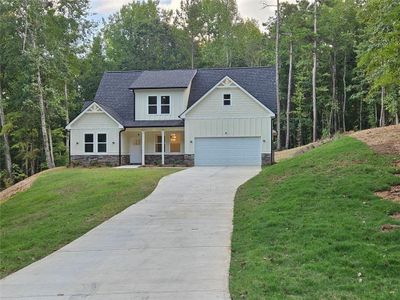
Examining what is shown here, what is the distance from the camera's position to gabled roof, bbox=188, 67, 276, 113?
29406 mm

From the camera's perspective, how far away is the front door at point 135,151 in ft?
96.8

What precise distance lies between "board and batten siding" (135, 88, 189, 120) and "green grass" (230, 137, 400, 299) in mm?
15392

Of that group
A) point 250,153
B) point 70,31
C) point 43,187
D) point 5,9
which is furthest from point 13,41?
point 250,153

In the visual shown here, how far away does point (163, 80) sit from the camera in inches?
1165

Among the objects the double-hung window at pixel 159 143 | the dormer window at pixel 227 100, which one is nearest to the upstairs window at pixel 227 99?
the dormer window at pixel 227 100

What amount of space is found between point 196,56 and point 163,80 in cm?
2704

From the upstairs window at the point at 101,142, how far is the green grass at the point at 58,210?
6.76 meters

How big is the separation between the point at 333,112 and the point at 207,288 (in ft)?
135

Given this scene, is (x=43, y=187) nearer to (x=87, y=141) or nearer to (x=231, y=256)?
(x=87, y=141)

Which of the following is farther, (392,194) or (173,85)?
(173,85)

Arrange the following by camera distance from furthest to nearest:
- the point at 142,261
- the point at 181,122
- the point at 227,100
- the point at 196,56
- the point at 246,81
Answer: the point at 196,56 < the point at 246,81 < the point at 181,122 < the point at 227,100 < the point at 142,261

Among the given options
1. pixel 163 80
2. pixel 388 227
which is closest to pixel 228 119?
pixel 163 80

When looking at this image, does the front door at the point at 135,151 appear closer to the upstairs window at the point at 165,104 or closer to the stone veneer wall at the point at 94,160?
the stone veneer wall at the point at 94,160

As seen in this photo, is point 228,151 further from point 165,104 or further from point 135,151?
point 135,151
